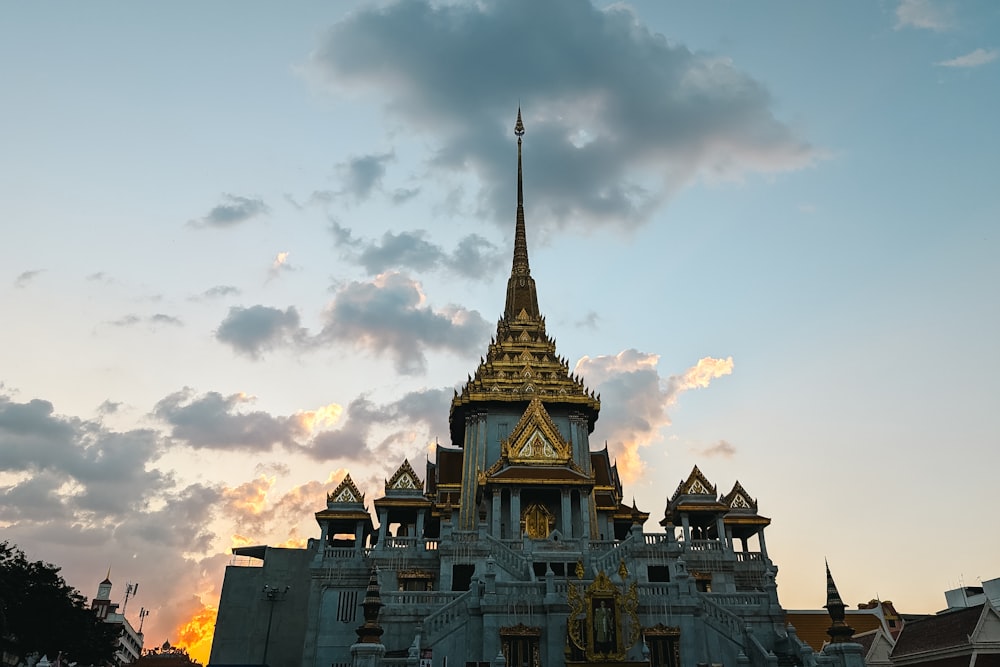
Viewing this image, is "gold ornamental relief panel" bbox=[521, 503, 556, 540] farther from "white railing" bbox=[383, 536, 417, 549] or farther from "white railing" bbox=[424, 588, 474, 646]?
"white railing" bbox=[424, 588, 474, 646]

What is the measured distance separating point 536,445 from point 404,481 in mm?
8694

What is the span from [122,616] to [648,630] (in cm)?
11662

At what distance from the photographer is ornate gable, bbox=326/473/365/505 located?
48.1 meters

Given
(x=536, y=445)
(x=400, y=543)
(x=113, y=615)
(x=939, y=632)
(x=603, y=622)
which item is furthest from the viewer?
(x=113, y=615)

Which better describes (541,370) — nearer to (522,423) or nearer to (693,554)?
(522,423)

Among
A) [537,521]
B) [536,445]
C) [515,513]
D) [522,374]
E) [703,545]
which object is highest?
[522,374]

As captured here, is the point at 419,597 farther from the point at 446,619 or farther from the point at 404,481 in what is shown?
the point at 404,481

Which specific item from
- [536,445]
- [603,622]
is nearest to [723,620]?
[603,622]

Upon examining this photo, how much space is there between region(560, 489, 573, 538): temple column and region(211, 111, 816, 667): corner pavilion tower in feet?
0.29

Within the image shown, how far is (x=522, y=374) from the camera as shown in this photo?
5753 centimetres

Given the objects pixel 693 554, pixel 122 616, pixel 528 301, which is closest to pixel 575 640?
pixel 693 554

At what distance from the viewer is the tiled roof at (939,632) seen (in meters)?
38.5

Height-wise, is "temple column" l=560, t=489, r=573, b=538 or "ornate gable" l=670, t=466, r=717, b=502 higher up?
"ornate gable" l=670, t=466, r=717, b=502

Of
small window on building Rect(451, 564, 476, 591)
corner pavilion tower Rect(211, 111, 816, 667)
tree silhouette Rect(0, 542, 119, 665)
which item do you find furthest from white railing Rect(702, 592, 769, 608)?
tree silhouette Rect(0, 542, 119, 665)
